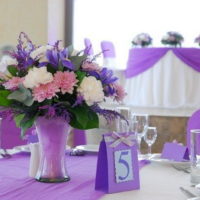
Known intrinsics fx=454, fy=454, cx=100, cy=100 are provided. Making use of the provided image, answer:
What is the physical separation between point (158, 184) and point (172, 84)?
4.54 metres

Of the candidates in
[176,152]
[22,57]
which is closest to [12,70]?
[22,57]

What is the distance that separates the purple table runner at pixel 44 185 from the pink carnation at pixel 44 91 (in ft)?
0.89

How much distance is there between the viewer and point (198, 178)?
1.45 metres

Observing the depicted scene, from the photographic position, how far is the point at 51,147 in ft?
4.71

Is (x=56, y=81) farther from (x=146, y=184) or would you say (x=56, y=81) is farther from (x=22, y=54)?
(x=146, y=184)

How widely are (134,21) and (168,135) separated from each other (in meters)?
2.65

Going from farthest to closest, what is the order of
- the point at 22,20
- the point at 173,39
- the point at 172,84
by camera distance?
the point at 22,20, the point at 173,39, the point at 172,84

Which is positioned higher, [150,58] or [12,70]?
[150,58]

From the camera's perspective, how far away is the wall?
6.17 meters

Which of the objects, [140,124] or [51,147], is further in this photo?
[140,124]

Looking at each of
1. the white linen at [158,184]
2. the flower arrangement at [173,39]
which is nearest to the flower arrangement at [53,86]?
the white linen at [158,184]

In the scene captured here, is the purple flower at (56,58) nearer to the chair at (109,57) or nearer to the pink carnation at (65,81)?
the pink carnation at (65,81)

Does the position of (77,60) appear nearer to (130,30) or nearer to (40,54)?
(40,54)

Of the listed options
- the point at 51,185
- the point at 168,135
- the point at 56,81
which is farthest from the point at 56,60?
the point at 168,135
